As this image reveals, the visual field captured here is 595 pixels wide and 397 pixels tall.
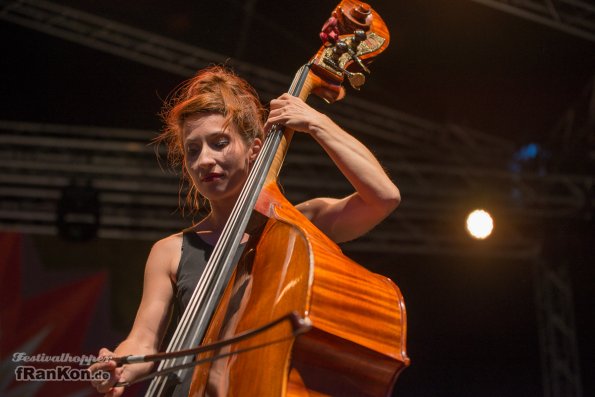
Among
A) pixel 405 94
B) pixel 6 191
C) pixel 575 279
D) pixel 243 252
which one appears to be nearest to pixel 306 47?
pixel 405 94

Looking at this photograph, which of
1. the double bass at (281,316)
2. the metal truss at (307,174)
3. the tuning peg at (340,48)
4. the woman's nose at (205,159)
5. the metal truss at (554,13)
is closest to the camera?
the double bass at (281,316)

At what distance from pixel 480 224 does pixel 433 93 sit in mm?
1158

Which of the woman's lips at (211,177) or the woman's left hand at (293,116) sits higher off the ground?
the woman's left hand at (293,116)

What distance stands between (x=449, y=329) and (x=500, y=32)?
2623 millimetres

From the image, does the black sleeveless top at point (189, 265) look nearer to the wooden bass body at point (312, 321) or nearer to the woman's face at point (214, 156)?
the woman's face at point (214, 156)

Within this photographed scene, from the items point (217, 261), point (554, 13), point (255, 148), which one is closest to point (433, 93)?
point (554, 13)

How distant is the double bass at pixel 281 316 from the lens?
1.39 metres

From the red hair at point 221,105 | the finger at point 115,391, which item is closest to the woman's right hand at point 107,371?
the finger at point 115,391

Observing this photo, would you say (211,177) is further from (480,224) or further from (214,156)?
(480,224)

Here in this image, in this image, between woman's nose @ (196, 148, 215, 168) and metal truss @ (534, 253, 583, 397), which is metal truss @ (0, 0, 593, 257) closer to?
metal truss @ (534, 253, 583, 397)

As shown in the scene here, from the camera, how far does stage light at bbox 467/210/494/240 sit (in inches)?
239

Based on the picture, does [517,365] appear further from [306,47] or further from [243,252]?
[243,252]

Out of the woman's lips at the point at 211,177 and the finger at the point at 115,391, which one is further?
the woman's lips at the point at 211,177

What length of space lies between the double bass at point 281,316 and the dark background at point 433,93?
12.0 feet
